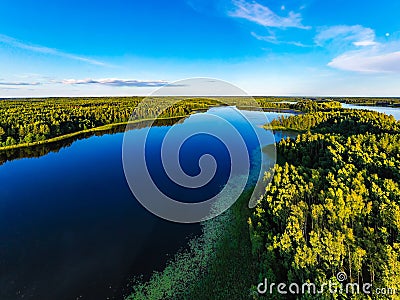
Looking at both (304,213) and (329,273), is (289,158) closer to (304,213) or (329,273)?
(304,213)

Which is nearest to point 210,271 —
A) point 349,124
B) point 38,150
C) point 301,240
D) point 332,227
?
point 301,240

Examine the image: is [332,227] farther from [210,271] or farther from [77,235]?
[77,235]

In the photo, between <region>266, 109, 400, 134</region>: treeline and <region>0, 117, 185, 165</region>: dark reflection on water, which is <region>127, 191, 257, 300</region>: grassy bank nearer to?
<region>266, 109, 400, 134</region>: treeline

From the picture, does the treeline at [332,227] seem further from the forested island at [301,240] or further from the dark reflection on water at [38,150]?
the dark reflection on water at [38,150]

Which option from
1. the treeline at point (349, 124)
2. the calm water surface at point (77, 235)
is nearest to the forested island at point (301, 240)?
the calm water surface at point (77, 235)

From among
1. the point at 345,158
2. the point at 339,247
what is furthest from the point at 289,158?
the point at 339,247

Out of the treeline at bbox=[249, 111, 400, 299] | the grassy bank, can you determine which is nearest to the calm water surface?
the grassy bank
